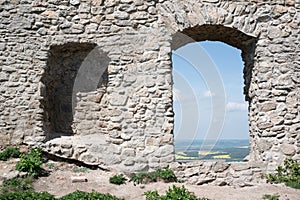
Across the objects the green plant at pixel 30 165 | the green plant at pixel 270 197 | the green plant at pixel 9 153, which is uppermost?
the green plant at pixel 9 153

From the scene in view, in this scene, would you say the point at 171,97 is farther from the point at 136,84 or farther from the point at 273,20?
the point at 273,20

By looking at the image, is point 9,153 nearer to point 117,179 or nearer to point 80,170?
point 80,170

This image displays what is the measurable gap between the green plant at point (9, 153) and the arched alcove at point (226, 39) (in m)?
3.84

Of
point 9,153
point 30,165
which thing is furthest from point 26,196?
point 9,153

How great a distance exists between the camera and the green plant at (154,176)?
5828 millimetres

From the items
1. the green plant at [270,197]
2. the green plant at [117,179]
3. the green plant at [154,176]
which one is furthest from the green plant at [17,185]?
the green plant at [270,197]

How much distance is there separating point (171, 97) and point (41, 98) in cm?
264

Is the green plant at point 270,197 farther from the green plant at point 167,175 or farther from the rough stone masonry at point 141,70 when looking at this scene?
the green plant at point 167,175

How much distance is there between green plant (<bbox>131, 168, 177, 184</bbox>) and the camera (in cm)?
583

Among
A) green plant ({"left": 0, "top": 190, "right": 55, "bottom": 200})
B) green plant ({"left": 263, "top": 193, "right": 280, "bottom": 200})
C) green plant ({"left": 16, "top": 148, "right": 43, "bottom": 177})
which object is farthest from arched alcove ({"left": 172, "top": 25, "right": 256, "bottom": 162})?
green plant ({"left": 0, "top": 190, "right": 55, "bottom": 200})

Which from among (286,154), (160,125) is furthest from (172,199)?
(286,154)

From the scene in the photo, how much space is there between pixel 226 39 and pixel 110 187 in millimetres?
4082

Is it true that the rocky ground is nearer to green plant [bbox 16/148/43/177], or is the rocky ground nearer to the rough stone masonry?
green plant [bbox 16/148/43/177]

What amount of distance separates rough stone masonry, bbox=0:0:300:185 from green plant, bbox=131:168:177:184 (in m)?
0.20
